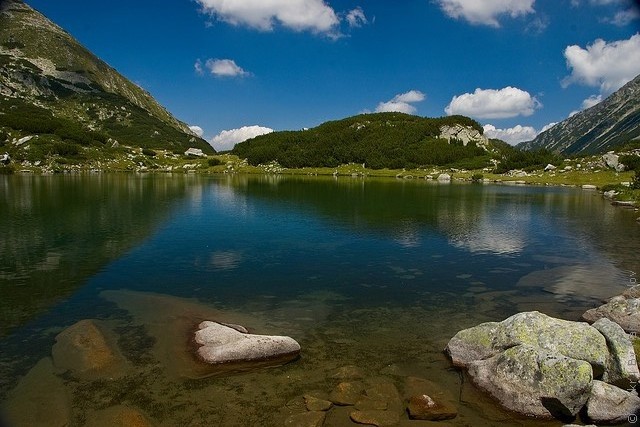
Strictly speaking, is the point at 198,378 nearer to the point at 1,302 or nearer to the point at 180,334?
the point at 180,334

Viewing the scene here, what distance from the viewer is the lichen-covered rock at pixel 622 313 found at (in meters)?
23.9

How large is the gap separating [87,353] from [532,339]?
21914 millimetres

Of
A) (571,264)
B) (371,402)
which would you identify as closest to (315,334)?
(371,402)

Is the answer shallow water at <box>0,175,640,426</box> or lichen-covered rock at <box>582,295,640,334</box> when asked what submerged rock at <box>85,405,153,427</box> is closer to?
shallow water at <box>0,175,640,426</box>

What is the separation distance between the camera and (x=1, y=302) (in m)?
28.4

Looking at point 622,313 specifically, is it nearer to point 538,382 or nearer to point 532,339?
point 532,339

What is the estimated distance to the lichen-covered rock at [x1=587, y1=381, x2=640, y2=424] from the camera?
52.2 ft

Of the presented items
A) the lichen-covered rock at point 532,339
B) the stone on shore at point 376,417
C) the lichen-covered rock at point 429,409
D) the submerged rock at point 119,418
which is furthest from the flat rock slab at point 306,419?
the lichen-covered rock at point 532,339

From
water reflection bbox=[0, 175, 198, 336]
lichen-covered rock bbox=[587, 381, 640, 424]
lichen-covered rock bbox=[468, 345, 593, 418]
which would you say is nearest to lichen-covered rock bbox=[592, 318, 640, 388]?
lichen-covered rock bbox=[587, 381, 640, 424]

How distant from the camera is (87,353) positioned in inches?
830

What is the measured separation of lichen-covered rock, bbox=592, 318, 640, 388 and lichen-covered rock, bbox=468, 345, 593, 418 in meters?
2.44

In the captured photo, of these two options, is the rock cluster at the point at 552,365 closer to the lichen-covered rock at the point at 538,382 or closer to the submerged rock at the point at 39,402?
the lichen-covered rock at the point at 538,382

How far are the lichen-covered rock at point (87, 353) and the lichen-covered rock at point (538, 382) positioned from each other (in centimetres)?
1711

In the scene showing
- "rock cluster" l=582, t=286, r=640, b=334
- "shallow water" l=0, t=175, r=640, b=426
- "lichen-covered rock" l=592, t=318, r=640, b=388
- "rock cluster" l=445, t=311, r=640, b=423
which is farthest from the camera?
"rock cluster" l=582, t=286, r=640, b=334
